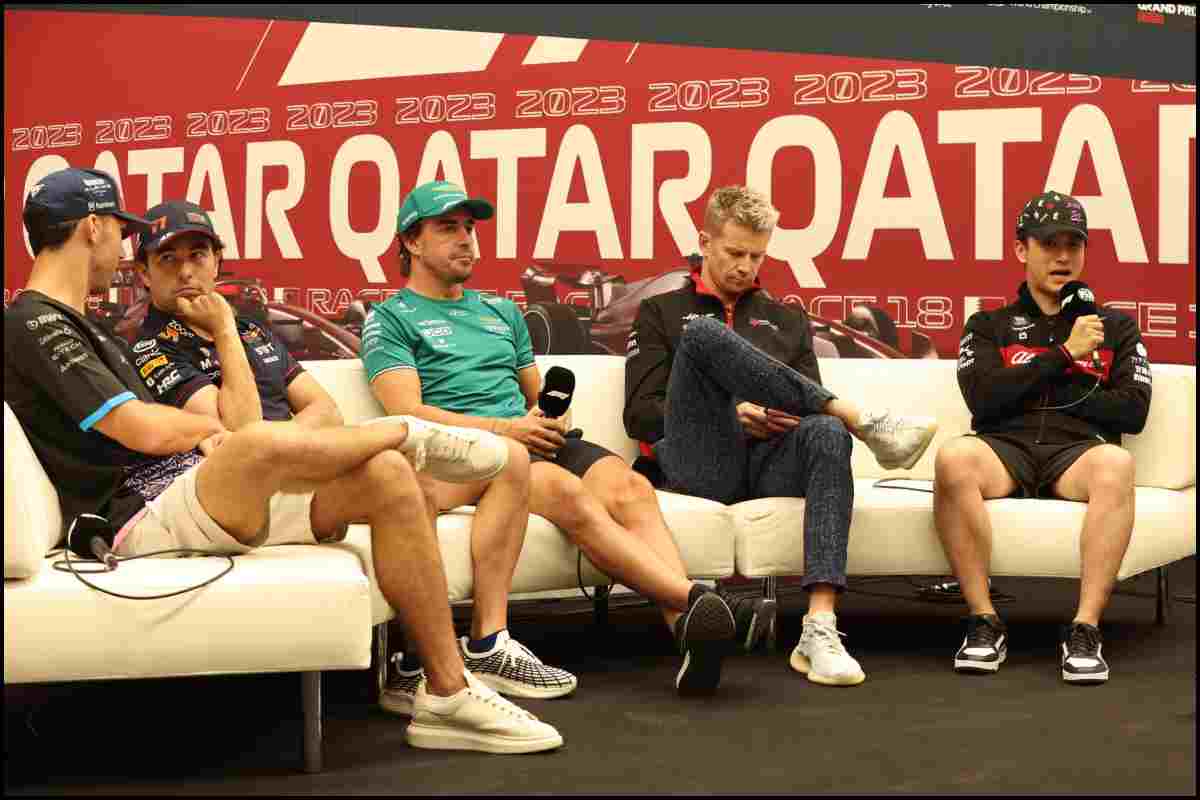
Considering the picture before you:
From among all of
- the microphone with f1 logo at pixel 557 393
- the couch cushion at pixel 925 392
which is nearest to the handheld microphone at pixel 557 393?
the microphone with f1 logo at pixel 557 393

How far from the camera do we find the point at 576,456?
11.5 feet

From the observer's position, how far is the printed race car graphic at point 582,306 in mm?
5094

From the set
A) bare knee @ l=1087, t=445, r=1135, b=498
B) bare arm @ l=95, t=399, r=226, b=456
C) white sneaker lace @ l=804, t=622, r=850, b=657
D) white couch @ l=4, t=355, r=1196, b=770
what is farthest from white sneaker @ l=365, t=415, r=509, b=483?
bare knee @ l=1087, t=445, r=1135, b=498

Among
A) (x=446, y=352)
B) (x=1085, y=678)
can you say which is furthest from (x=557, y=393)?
(x=1085, y=678)

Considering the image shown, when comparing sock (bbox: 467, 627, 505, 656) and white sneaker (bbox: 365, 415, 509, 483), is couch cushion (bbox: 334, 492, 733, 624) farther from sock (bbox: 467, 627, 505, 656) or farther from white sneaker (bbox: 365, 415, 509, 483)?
white sneaker (bbox: 365, 415, 509, 483)

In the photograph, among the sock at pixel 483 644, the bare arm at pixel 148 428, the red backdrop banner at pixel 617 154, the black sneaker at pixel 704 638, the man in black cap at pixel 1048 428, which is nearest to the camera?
the bare arm at pixel 148 428

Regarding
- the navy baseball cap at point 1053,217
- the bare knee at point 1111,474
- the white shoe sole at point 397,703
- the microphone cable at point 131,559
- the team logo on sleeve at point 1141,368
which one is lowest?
the white shoe sole at point 397,703

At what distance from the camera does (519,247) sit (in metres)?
5.12

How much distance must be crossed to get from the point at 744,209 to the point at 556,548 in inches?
41.9

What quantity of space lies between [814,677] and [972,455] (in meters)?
0.73

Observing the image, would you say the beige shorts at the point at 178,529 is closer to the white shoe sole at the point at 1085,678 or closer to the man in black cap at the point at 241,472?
the man in black cap at the point at 241,472

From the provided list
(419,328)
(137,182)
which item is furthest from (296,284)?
(419,328)

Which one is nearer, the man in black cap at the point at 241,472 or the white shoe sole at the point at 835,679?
the man in black cap at the point at 241,472

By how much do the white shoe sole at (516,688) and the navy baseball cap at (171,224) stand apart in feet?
3.95
